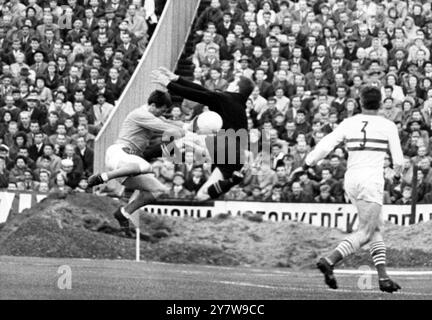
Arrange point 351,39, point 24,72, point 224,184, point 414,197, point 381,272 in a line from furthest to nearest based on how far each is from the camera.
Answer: point 24,72, point 351,39, point 414,197, point 224,184, point 381,272

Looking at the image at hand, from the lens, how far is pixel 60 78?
28.6 meters

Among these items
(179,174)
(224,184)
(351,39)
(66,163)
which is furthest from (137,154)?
(351,39)

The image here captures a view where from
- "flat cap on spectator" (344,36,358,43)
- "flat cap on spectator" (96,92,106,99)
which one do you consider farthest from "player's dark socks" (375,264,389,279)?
"flat cap on spectator" (96,92,106,99)

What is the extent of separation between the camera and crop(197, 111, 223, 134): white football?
20.2 meters

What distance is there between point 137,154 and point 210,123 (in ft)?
3.50

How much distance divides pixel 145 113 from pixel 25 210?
4830mm

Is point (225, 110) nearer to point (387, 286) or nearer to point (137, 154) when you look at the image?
point (137, 154)

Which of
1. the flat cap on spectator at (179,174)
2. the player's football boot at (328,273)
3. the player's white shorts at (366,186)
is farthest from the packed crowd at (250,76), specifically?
the player's football boot at (328,273)

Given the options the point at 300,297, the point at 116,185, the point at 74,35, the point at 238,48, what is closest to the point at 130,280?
the point at 300,297

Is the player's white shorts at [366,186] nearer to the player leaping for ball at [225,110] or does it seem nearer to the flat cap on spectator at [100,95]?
the player leaping for ball at [225,110]

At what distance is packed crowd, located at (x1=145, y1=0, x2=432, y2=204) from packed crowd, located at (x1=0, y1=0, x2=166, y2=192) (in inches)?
56.8

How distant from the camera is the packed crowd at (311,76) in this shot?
24234 mm

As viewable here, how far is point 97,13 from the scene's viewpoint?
30.0 meters

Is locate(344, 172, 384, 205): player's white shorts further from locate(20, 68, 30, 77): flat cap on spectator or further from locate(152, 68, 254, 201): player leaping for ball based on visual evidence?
locate(20, 68, 30, 77): flat cap on spectator
